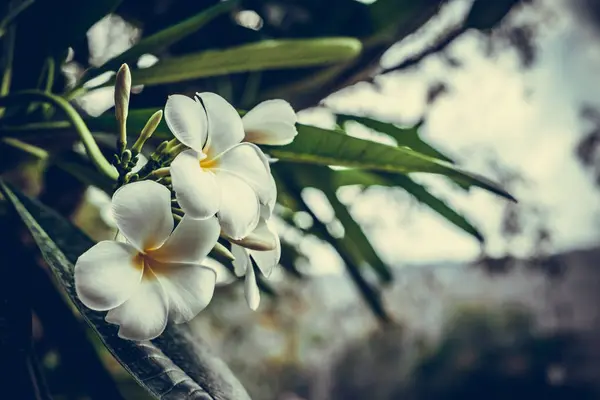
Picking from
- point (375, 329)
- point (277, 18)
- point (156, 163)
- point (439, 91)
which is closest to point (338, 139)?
point (156, 163)

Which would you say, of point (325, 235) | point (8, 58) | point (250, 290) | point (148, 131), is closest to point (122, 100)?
point (148, 131)

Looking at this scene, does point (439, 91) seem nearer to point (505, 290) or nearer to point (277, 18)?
point (277, 18)

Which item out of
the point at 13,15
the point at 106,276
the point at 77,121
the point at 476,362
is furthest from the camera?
the point at 476,362

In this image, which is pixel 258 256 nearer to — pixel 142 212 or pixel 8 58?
pixel 142 212

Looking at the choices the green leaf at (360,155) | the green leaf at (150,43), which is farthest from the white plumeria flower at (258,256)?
the green leaf at (150,43)

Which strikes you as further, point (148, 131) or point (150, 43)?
point (150, 43)

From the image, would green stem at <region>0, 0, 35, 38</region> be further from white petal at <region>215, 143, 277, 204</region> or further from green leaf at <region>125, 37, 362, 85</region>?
white petal at <region>215, 143, 277, 204</region>

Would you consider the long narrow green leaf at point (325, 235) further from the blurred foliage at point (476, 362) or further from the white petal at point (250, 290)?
the blurred foliage at point (476, 362)

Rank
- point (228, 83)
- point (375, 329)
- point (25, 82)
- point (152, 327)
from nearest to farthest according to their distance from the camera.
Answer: point (152, 327)
point (25, 82)
point (228, 83)
point (375, 329)
